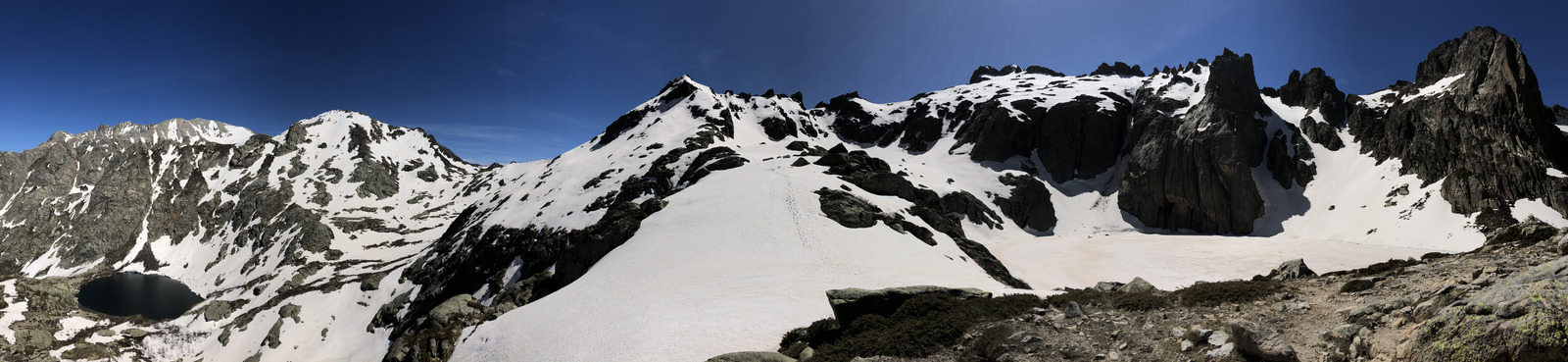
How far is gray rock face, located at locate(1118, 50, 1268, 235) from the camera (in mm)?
88625

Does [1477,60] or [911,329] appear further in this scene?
[1477,60]

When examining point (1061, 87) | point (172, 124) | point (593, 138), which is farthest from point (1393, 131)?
point (172, 124)

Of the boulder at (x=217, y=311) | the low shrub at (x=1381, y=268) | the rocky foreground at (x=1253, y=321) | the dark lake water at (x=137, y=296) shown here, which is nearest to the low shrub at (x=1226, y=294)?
the rocky foreground at (x=1253, y=321)

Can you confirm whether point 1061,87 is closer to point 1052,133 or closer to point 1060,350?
point 1052,133

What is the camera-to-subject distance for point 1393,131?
7900 cm

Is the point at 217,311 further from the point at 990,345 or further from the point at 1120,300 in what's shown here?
the point at 1120,300

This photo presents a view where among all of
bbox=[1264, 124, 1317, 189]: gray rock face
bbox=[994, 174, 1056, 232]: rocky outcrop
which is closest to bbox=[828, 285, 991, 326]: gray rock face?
bbox=[994, 174, 1056, 232]: rocky outcrop

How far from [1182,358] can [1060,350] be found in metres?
2.07

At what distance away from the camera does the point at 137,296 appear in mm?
96125

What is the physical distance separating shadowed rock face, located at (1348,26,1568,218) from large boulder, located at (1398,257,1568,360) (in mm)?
87673

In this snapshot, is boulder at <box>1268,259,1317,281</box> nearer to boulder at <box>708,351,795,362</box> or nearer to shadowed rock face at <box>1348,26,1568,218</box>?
boulder at <box>708,351,795,362</box>

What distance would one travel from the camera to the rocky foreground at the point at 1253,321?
6.62 meters

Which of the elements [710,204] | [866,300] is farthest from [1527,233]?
[710,204]

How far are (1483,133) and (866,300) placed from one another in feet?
323
